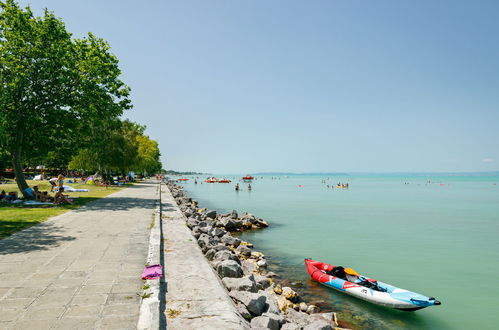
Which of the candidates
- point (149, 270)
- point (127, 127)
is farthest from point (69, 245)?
point (127, 127)

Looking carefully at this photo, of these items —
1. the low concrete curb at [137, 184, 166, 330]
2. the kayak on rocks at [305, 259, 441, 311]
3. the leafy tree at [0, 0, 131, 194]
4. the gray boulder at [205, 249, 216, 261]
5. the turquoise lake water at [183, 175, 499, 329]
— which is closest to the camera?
the low concrete curb at [137, 184, 166, 330]

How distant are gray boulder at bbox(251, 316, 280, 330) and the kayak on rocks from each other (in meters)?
5.08

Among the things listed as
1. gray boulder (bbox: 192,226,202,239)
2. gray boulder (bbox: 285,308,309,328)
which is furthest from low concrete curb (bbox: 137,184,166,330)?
gray boulder (bbox: 192,226,202,239)

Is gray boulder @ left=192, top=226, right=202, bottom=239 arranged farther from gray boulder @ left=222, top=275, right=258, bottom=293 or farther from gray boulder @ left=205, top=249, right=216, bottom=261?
gray boulder @ left=222, top=275, right=258, bottom=293

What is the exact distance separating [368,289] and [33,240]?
11465mm

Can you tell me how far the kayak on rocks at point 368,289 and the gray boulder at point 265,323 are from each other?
508cm

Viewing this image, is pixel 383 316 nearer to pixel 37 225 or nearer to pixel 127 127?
pixel 37 225

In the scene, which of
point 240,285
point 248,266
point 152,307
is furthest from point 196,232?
point 152,307

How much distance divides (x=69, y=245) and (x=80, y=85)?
58.4ft

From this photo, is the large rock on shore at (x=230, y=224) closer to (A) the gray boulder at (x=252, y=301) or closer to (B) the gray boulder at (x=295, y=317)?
(B) the gray boulder at (x=295, y=317)

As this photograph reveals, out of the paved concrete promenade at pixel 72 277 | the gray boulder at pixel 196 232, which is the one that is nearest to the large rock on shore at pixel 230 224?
the gray boulder at pixel 196 232

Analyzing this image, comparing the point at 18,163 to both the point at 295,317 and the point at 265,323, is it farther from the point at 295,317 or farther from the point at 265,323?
the point at 265,323

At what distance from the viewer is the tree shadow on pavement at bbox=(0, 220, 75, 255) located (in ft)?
31.2

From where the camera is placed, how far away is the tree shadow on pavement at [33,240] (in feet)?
31.2
